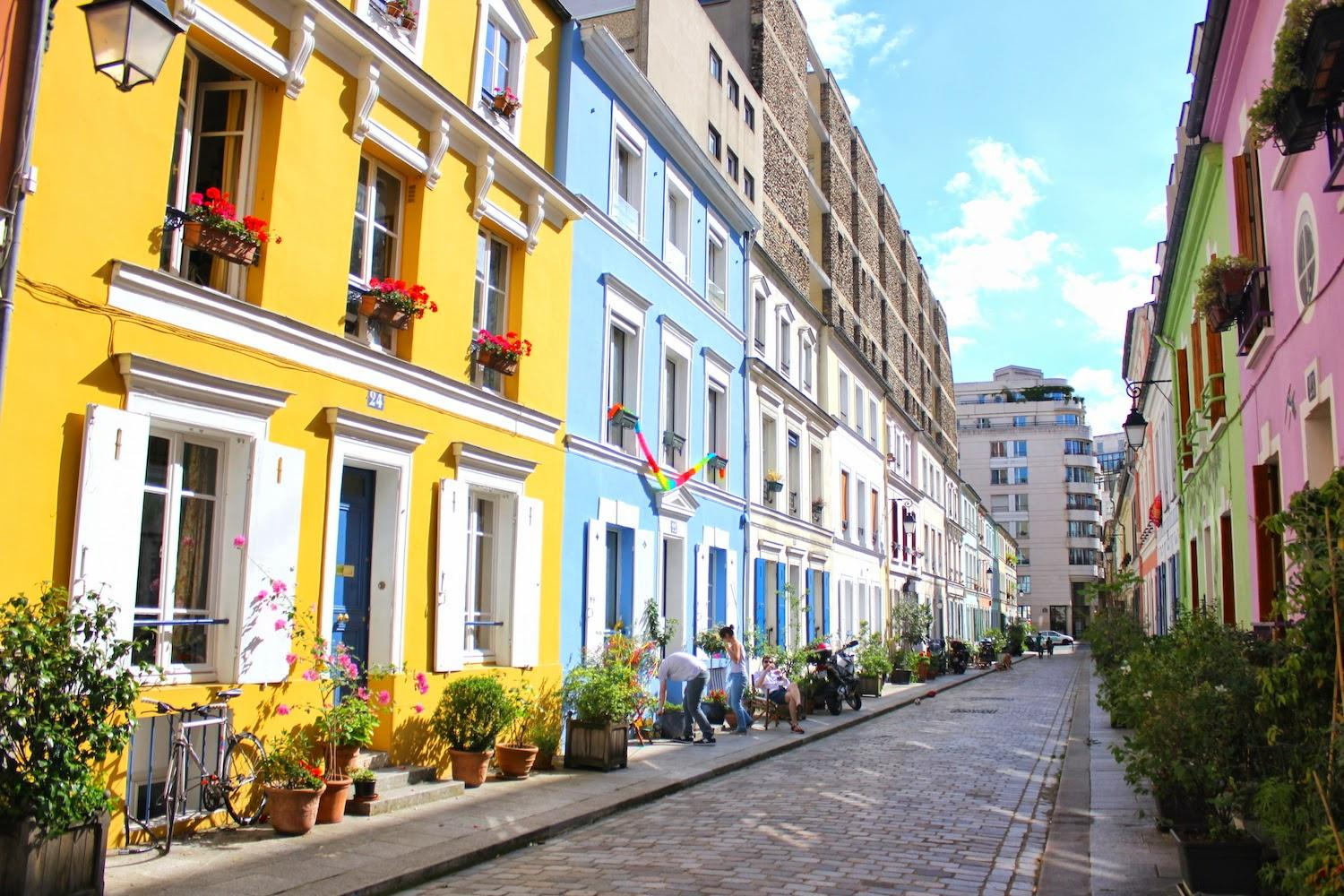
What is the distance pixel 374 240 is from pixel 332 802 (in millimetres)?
5223

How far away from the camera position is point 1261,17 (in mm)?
9805

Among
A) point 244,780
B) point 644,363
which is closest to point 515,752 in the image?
point 244,780

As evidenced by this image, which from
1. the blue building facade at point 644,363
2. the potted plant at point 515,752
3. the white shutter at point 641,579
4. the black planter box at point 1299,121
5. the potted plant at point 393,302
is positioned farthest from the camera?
the white shutter at point 641,579

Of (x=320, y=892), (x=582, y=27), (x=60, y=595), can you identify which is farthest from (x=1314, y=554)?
(x=582, y=27)

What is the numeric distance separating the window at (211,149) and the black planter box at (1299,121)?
762cm

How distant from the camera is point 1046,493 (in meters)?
89.3

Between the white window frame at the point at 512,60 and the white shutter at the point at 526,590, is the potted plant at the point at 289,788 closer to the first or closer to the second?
the white shutter at the point at 526,590

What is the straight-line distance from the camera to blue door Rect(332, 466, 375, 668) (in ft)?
32.3

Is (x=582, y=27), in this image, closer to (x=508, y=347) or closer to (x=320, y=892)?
(x=508, y=347)

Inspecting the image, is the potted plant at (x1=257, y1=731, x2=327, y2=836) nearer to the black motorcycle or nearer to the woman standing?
the woman standing

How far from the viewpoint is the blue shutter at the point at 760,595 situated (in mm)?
21523

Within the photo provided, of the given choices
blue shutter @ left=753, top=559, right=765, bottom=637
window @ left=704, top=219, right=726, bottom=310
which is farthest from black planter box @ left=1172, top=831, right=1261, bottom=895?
blue shutter @ left=753, top=559, right=765, bottom=637

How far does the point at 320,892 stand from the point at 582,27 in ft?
37.9

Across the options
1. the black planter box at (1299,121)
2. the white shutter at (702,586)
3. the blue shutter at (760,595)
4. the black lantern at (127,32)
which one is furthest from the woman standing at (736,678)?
the black lantern at (127,32)
